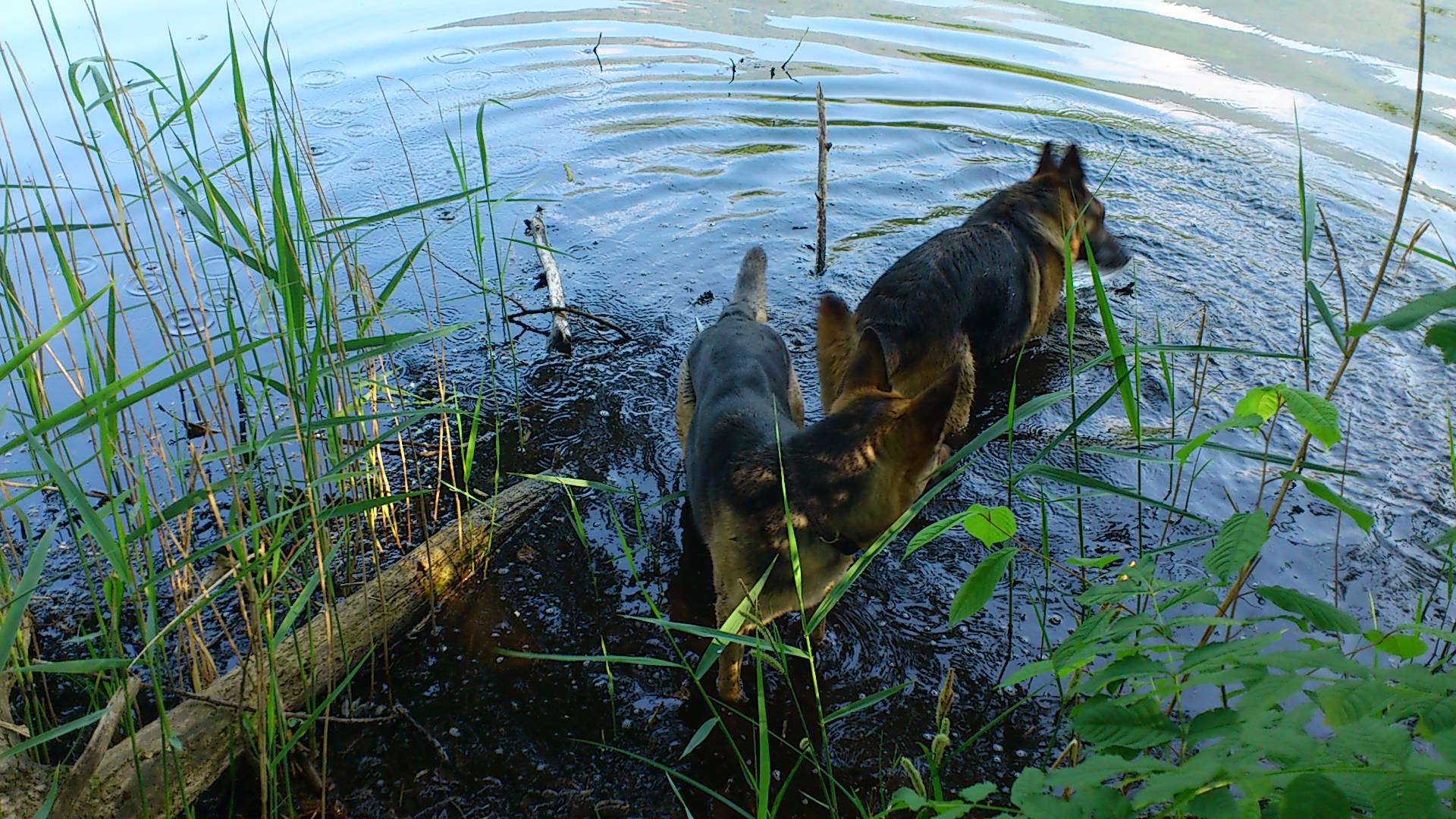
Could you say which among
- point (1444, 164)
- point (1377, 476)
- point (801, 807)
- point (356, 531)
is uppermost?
point (1444, 164)

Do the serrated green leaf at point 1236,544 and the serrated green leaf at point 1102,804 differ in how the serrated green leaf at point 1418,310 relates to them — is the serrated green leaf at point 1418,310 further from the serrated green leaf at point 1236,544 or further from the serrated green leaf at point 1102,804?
the serrated green leaf at point 1102,804

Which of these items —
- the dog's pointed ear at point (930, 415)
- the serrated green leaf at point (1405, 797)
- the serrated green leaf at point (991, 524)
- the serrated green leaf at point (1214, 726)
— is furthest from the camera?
the dog's pointed ear at point (930, 415)

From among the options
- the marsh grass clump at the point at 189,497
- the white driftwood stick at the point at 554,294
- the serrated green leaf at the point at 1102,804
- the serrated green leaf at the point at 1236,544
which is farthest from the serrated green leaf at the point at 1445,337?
the white driftwood stick at the point at 554,294

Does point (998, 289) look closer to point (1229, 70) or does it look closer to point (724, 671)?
point (724, 671)

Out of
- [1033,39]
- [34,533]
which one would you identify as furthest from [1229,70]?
[34,533]

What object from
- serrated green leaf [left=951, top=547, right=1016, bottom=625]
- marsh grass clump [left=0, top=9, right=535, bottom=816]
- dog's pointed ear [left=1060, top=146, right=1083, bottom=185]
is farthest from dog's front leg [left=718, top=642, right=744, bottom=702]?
dog's pointed ear [left=1060, top=146, right=1083, bottom=185]

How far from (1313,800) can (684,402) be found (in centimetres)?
368

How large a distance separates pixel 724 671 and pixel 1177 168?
6618 mm

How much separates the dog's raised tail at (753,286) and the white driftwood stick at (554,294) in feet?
4.06

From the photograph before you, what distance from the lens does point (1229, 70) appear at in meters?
9.82

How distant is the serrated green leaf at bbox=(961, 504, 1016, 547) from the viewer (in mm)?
2197

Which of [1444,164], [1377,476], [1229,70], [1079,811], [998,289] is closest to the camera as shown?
[1079,811]

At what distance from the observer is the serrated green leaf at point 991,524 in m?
2.20

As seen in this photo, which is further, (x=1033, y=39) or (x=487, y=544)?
(x=1033, y=39)
